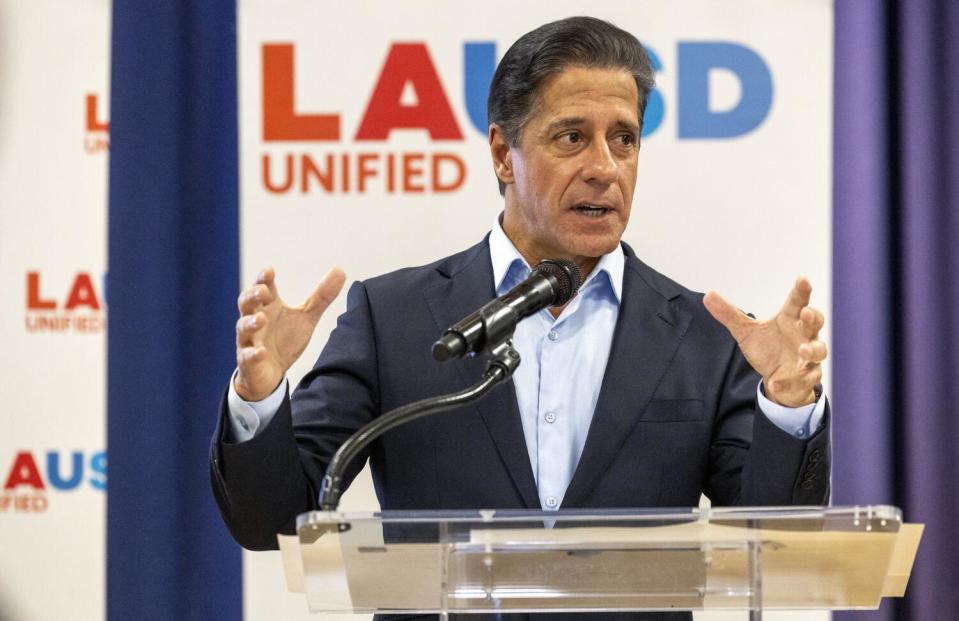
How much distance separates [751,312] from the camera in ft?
10.6

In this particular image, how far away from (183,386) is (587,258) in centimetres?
148

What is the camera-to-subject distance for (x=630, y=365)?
2389mm

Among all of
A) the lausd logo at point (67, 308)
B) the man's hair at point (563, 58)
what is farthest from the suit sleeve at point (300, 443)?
the lausd logo at point (67, 308)

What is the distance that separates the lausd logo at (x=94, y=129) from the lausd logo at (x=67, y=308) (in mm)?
387

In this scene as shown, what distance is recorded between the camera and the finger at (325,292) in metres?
2.03

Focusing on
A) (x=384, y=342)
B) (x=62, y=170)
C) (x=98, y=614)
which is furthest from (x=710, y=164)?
(x=98, y=614)

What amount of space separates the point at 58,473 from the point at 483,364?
1.76 metres

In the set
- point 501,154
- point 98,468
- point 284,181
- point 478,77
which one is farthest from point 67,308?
point 501,154

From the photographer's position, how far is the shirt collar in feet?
8.30

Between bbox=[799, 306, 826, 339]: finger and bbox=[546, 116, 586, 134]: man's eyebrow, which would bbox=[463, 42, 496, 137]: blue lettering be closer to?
bbox=[546, 116, 586, 134]: man's eyebrow

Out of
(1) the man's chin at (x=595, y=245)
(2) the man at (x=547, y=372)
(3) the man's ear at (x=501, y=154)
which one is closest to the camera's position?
(2) the man at (x=547, y=372)

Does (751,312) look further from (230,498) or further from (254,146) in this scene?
(230,498)

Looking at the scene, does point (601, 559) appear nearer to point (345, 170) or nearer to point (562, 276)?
point (562, 276)

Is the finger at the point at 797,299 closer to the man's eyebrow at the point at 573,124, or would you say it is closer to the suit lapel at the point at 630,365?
the suit lapel at the point at 630,365
